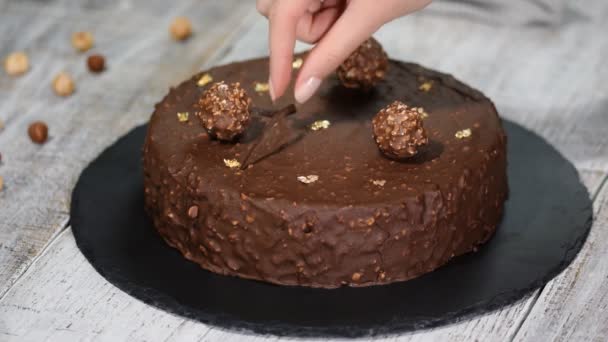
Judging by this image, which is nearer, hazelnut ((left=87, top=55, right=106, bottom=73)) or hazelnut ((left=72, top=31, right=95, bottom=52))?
hazelnut ((left=87, top=55, right=106, bottom=73))

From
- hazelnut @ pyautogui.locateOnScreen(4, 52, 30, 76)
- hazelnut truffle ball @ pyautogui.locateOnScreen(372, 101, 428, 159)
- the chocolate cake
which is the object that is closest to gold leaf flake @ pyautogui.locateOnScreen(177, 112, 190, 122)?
the chocolate cake

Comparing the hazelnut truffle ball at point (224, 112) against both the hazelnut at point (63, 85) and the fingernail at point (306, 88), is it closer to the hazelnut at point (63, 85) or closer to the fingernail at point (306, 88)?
the fingernail at point (306, 88)

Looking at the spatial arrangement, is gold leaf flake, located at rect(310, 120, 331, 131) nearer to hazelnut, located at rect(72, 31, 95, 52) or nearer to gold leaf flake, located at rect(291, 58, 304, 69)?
gold leaf flake, located at rect(291, 58, 304, 69)

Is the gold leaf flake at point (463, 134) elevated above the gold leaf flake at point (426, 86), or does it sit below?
above

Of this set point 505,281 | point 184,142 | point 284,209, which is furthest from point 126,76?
point 505,281

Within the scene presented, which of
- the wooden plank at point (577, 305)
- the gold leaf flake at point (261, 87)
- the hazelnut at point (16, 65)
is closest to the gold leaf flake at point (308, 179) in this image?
the gold leaf flake at point (261, 87)

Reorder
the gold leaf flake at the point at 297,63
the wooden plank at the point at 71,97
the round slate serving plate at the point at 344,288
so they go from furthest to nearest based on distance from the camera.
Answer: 1. the gold leaf flake at the point at 297,63
2. the wooden plank at the point at 71,97
3. the round slate serving plate at the point at 344,288

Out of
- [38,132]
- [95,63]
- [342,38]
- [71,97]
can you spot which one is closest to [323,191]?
[342,38]

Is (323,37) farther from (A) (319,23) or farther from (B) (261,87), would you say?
(B) (261,87)
